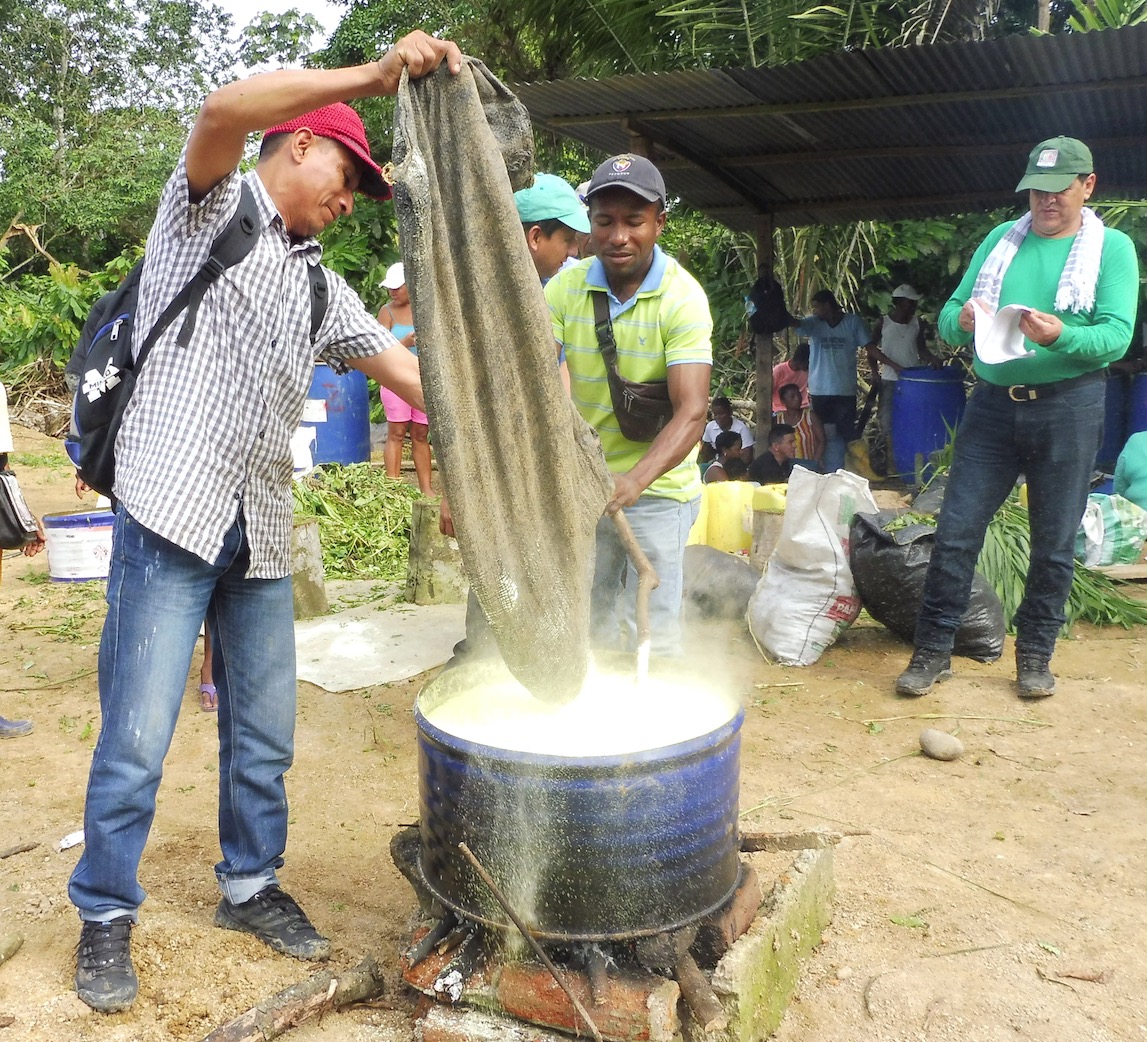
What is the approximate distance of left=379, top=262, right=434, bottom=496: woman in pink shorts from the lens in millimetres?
8242

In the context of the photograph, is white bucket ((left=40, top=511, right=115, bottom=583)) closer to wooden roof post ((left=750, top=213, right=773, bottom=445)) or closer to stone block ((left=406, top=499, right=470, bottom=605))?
stone block ((left=406, top=499, right=470, bottom=605))

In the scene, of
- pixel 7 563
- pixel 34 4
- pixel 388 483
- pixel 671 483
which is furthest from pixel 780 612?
pixel 34 4

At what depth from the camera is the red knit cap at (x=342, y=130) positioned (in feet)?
8.22

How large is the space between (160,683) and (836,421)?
8.63 m

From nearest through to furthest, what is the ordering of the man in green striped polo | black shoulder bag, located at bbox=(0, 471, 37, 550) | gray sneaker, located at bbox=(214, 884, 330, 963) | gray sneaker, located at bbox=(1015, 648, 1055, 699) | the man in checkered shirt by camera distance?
the man in checkered shirt < gray sneaker, located at bbox=(214, 884, 330, 963) < the man in green striped polo < black shoulder bag, located at bbox=(0, 471, 37, 550) < gray sneaker, located at bbox=(1015, 648, 1055, 699)

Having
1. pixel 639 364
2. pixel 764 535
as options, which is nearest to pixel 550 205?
pixel 639 364

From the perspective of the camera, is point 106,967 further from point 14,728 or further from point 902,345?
point 902,345

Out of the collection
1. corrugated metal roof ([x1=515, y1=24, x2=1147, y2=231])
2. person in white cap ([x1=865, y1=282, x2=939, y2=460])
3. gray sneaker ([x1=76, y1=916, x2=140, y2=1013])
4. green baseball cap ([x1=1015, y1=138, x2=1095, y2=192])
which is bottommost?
gray sneaker ([x1=76, y1=916, x2=140, y2=1013])

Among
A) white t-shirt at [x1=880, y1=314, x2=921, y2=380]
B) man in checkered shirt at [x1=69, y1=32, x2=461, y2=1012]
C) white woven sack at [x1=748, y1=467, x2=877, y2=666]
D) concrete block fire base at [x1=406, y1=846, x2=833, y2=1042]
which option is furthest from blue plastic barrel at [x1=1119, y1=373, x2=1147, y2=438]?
man in checkered shirt at [x1=69, y1=32, x2=461, y2=1012]

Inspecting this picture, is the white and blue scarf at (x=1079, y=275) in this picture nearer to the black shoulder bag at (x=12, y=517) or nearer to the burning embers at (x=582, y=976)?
the burning embers at (x=582, y=976)

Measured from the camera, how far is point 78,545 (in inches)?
295

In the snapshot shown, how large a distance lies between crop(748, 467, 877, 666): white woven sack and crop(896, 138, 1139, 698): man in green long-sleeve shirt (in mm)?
525

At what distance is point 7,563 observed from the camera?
852 cm

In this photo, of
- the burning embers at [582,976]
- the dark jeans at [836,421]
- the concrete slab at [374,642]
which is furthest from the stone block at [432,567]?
the dark jeans at [836,421]
